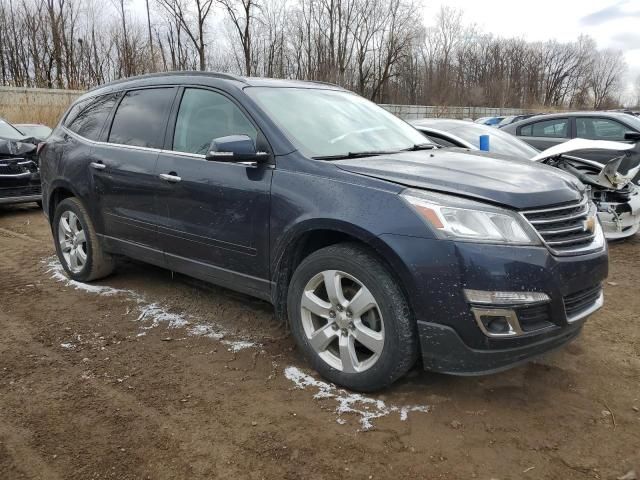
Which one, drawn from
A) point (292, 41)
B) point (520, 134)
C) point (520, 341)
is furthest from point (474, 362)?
point (292, 41)

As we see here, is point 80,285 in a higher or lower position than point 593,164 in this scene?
lower

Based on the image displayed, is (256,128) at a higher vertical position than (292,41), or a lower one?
lower

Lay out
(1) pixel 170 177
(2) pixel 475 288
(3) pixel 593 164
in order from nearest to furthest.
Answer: (2) pixel 475 288, (1) pixel 170 177, (3) pixel 593 164

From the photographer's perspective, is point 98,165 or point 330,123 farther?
point 98,165

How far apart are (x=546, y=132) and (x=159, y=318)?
786 centimetres

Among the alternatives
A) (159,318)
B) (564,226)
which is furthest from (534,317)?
(159,318)

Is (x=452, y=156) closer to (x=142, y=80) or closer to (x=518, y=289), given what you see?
(x=518, y=289)

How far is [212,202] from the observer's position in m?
3.47

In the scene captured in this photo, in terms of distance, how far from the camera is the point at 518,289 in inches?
97.2

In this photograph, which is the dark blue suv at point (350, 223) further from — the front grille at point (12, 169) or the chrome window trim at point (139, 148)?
the front grille at point (12, 169)

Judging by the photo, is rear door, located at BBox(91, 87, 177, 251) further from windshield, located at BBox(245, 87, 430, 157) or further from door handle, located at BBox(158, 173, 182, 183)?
windshield, located at BBox(245, 87, 430, 157)

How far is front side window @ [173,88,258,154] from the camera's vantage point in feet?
11.5

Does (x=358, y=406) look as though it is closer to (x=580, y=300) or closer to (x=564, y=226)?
(x=580, y=300)

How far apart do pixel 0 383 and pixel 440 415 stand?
2566 mm
